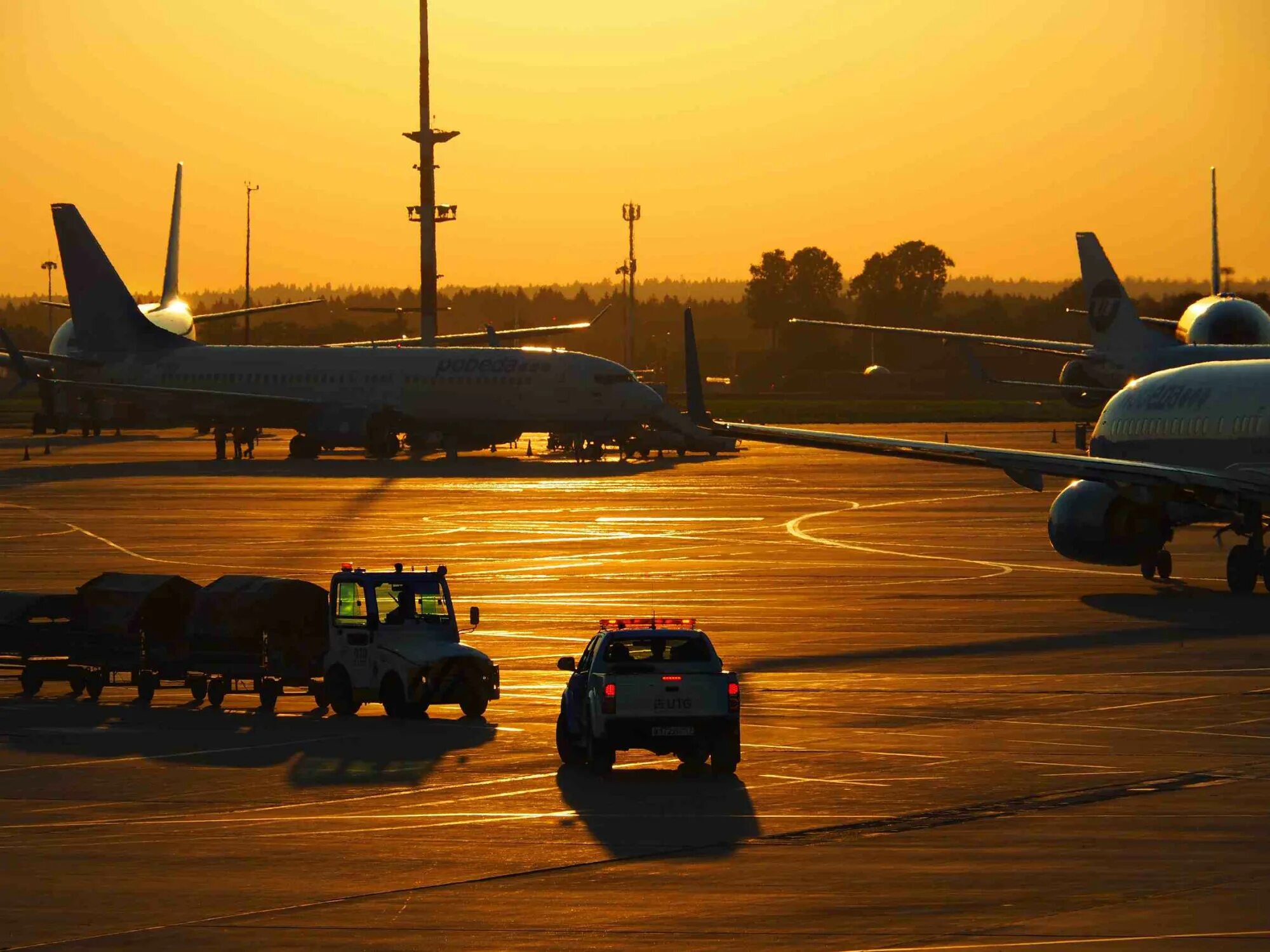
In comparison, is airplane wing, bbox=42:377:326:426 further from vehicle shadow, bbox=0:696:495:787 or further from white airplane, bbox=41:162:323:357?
vehicle shadow, bbox=0:696:495:787

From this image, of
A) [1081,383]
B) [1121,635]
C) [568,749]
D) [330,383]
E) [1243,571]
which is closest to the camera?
[568,749]

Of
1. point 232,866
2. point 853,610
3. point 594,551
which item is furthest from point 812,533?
point 232,866

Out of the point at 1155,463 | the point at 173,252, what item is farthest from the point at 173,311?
the point at 1155,463

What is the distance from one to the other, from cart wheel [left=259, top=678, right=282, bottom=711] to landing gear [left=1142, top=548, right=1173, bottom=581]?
23926mm

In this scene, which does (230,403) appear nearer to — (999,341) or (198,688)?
(999,341)

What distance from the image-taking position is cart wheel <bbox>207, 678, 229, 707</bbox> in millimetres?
29062

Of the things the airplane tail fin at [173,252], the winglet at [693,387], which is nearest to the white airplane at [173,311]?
the airplane tail fin at [173,252]

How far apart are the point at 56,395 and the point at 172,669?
119571 millimetres

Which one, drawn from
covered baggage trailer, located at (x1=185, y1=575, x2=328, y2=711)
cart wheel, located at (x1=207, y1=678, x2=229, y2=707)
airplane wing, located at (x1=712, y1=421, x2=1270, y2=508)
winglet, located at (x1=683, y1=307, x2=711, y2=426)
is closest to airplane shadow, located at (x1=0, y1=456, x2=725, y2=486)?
winglet, located at (x1=683, y1=307, x2=711, y2=426)

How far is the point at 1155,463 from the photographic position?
4847 cm

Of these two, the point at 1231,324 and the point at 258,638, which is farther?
the point at 1231,324

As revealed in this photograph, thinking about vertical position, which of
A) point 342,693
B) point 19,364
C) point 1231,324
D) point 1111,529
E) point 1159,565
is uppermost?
point 1231,324

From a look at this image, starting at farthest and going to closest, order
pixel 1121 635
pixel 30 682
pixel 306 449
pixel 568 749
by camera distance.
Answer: pixel 306 449 → pixel 1121 635 → pixel 30 682 → pixel 568 749

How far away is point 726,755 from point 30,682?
12.6 meters
